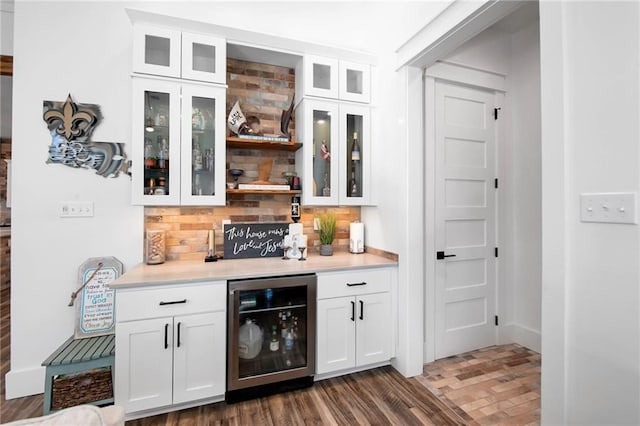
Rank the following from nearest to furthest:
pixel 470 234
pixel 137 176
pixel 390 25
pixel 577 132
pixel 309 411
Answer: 1. pixel 577 132
2. pixel 309 411
3. pixel 137 176
4. pixel 390 25
5. pixel 470 234

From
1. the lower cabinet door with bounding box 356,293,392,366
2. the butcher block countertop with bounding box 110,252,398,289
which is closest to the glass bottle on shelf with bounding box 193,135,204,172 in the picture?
the butcher block countertop with bounding box 110,252,398,289

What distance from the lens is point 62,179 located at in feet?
7.14

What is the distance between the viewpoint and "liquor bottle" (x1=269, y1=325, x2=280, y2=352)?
218 cm

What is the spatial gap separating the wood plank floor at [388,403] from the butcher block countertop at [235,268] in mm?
855

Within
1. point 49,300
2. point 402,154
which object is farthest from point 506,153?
point 49,300

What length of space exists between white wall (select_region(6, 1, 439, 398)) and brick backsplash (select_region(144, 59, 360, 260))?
263 millimetres

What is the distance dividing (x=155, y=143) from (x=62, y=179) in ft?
2.42

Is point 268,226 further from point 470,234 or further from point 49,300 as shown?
point 470,234

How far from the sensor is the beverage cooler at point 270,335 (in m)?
1.97

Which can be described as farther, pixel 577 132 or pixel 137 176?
pixel 137 176

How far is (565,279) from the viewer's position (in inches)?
51.2

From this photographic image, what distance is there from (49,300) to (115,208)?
0.79m

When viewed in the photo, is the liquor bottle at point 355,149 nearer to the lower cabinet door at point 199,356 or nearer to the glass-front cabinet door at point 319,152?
the glass-front cabinet door at point 319,152

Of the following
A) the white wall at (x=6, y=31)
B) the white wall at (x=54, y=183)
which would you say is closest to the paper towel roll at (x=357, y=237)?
the white wall at (x=54, y=183)
